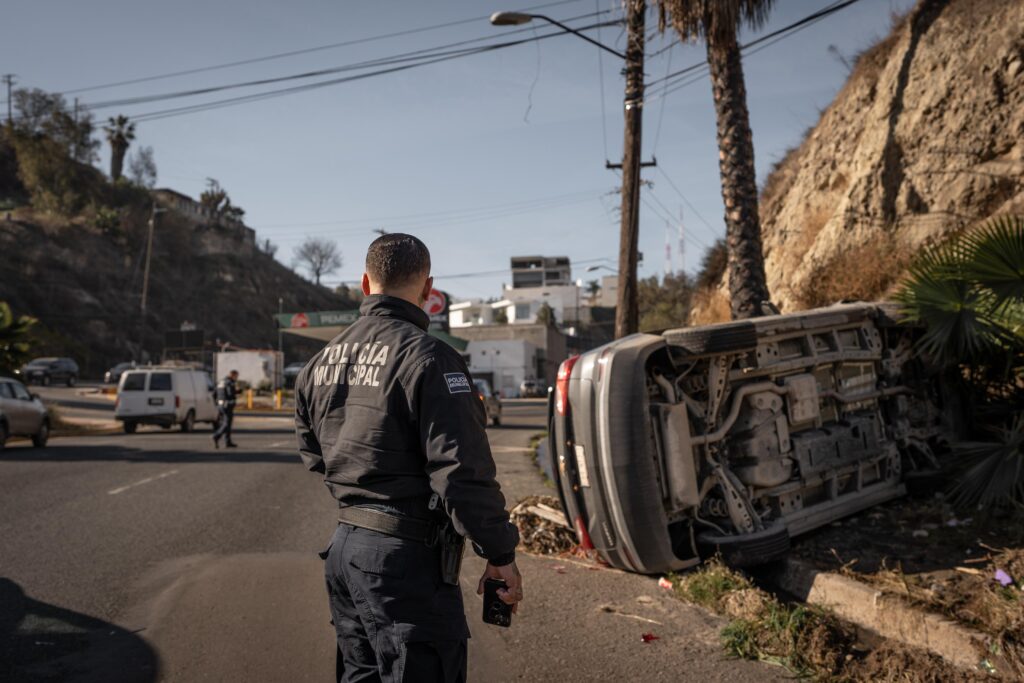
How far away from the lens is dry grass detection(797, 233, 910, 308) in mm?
13586

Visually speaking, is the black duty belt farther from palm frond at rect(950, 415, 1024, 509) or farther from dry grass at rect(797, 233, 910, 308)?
dry grass at rect(797, 233, 910, 308)

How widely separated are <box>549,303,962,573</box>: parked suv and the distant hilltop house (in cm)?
9521

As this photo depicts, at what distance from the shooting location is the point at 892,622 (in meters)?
4.94

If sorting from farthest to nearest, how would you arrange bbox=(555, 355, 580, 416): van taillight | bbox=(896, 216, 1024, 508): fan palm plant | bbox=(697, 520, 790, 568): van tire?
bbox=(896, 216, 1024, 508): fan palm plant < bbox=(555, 355, 580, 416): van taillight < bbox=(697, 520, 790, 568): van tire

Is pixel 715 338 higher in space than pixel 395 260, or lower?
lower

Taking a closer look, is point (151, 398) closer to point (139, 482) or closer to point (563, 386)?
point (139, 482)

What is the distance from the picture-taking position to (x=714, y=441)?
20.4 feet

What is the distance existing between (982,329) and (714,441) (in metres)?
3.23

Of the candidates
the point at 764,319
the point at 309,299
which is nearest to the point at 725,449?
the point at 764,319

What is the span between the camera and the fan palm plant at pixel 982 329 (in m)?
6.99

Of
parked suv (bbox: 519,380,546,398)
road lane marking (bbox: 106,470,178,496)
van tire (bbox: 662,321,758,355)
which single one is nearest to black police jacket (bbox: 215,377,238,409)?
road lane marking (bbox: 106,470,178,496)

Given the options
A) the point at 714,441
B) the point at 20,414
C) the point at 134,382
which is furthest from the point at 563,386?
the point at 134,382

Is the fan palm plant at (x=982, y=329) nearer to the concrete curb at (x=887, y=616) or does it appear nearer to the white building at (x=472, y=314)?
the concrete curb at (x=887, y=616)

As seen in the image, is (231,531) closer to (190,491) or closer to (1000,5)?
(190,491)
